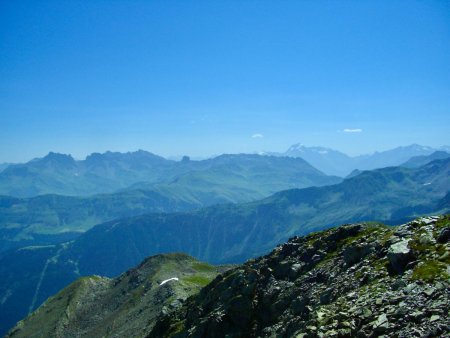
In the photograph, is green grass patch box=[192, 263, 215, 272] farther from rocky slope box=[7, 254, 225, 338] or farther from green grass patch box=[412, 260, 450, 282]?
green grass patch box=[412, 260, 450, 282]

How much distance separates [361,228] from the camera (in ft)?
161

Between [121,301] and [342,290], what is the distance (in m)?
119

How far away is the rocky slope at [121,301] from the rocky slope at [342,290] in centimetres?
4097

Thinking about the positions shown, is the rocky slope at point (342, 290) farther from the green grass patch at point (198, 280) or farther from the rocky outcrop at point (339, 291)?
the green grass patch at point (198, 280)

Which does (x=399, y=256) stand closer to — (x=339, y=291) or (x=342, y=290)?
(x=342, y=290)

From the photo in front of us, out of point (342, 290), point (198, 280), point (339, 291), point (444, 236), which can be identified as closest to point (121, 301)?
point (198, 280)

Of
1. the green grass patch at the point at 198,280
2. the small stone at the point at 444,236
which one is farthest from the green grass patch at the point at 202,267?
the small stone at the point at 444,236

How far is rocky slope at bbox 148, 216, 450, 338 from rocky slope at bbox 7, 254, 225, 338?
4097 cm

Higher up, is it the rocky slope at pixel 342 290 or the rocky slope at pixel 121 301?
the rocky slope at pixel 342 290

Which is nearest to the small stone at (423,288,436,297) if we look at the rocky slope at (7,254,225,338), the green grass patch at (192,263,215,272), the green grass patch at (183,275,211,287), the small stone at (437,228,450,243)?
the small stone at (437,228,450,243)

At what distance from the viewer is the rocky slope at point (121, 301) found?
109500mm

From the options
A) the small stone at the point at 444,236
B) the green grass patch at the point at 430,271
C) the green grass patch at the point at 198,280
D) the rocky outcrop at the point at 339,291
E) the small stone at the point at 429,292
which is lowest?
the green grass patch at the point at 198,280

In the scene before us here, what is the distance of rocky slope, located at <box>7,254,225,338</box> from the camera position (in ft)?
359

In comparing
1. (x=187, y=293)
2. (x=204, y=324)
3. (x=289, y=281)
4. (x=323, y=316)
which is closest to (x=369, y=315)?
(x=323, y=316)
